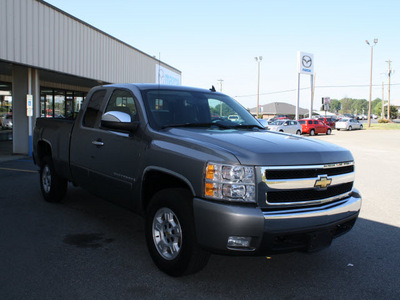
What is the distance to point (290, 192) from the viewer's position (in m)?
3.19

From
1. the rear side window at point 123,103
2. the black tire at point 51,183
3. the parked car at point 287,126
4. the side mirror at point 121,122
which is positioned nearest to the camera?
the side mirror at point 121,122

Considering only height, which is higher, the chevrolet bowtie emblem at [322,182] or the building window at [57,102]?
the building window at [57,102]

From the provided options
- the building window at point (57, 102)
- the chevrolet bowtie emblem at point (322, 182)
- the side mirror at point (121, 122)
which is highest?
the building window at point (57, 102)

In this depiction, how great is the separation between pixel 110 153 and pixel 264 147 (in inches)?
81.3

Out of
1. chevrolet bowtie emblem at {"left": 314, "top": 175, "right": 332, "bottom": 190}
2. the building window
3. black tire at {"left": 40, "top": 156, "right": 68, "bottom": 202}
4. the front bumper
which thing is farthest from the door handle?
the building window

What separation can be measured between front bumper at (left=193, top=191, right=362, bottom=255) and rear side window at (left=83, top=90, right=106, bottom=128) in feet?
8.23

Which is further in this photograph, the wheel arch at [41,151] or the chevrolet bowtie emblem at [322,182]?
the wheel arch at [41,151]

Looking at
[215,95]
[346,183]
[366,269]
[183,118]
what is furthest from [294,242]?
[215,95]

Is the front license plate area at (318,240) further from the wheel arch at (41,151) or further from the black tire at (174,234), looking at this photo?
the wheel arch at (41,151)

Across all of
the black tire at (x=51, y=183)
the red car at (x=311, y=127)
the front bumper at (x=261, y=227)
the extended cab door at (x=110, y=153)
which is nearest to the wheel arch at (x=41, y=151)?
the black tire at (x=51, y=183)

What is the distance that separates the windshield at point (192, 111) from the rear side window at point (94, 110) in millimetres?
997

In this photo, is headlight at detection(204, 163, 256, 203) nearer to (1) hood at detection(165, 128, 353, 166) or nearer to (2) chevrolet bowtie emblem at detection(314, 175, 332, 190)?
(1) hood at detection(165, 128, 353, 166)

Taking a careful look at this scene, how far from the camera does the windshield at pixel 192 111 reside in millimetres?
4195

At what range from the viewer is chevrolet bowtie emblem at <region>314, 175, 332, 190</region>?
10.9 ft
